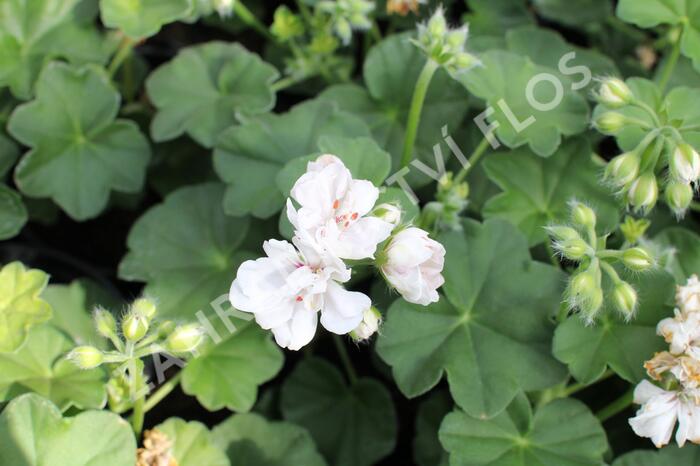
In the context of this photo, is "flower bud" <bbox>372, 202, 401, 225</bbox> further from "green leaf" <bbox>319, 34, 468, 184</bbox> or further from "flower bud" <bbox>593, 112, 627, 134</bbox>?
"green leaf" <bbox>319, 34, 468, 184</bbox>

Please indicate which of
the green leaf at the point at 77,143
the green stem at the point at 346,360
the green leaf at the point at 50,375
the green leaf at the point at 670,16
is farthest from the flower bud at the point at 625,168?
the green leaf at the point at 77,143

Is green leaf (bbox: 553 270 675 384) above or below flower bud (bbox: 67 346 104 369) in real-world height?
below

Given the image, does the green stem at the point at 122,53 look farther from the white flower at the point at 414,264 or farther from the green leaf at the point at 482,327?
the white flower at the point at 414,264

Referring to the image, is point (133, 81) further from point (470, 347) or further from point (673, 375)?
point (673, 375)

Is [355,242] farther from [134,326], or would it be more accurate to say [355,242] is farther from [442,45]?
[442,45]

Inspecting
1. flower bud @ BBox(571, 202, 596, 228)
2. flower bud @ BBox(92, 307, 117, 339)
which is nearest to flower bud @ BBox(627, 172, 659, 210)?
flower bud @ BBox(571, 202, 596, 228)

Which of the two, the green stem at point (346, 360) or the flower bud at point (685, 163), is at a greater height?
the flower bud at point (685, 163)

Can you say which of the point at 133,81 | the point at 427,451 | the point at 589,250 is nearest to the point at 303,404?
the point at 427,451
